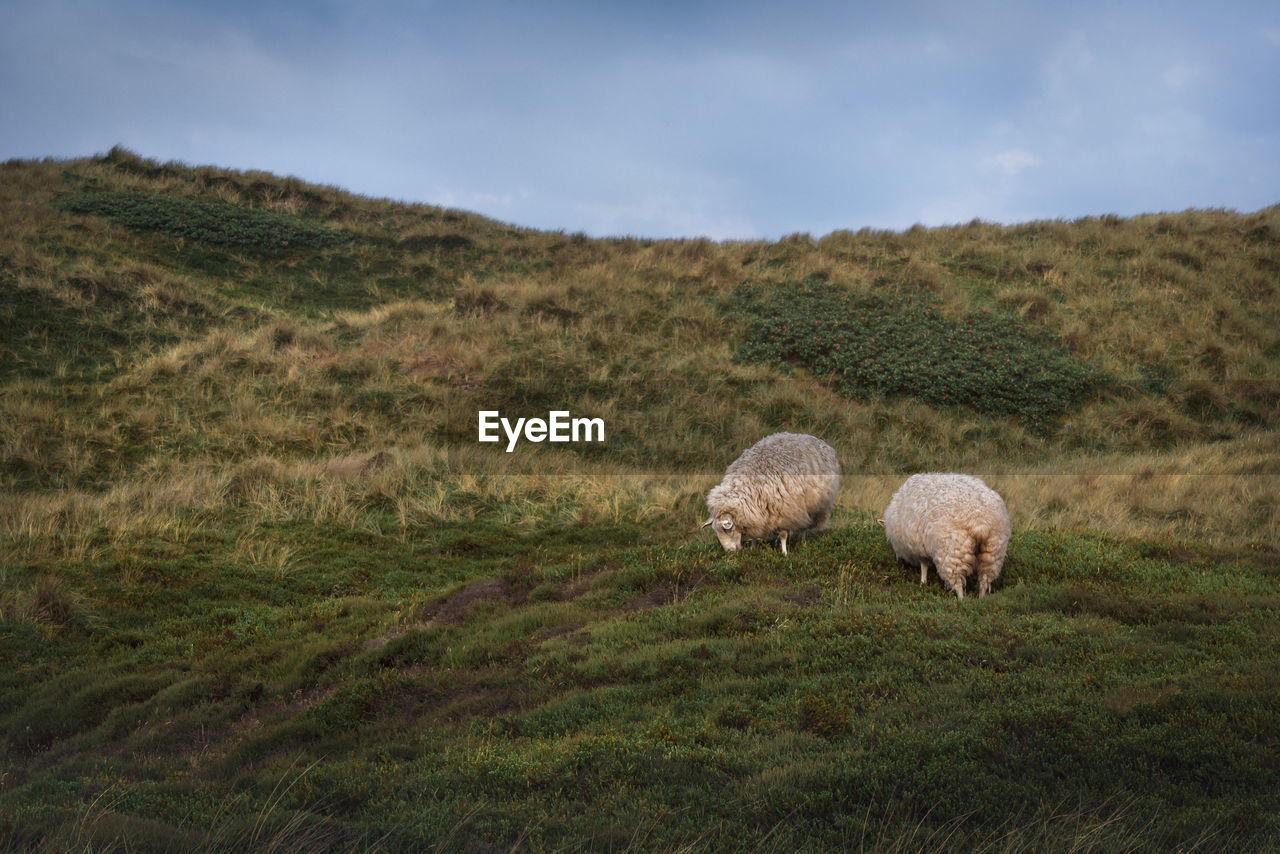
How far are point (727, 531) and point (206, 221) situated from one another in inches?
1124

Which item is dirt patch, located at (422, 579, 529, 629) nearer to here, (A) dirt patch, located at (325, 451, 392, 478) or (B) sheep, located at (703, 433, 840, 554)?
(B) sheep, located at (703, 433, 840, 554)

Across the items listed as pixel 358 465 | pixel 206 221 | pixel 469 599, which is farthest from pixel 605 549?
pixel 206 221

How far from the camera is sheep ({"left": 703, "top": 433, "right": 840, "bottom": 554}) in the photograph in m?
11.2

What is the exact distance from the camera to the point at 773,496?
37.3 ft

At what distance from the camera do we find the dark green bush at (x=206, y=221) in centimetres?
2962

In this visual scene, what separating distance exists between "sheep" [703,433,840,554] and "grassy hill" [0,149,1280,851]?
51cm

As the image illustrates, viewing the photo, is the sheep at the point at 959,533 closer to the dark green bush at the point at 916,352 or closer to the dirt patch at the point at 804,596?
the dirt patch at the point at 804,596

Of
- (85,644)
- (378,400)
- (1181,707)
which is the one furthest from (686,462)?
(1181,707)

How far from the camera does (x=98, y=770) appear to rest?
20.8 feet

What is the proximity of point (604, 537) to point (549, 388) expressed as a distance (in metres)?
9.09

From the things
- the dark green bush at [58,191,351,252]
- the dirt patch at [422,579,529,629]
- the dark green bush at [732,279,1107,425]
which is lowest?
the dirt patch at [422,579,529,629]

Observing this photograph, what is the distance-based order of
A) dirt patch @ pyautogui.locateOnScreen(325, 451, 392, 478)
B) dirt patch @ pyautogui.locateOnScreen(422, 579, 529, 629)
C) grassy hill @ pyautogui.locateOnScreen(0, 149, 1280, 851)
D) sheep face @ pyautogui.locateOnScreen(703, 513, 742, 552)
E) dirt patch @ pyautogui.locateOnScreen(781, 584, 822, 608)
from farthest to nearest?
dirt patch @ pyautogui.locateOnScreen(325, 451, 392, 478)
sheep face @ pyautogui.locateOnScreen(703, 513, 742, 552)
dirt patch @ pyautogui.locateOnScreen(422, 579, 529, 629)
dirt patch @ pyautogui.locateOnScreen(781, 584, 822, 608)
grassy hill @ pyautogui.locateOnScreen(0, 149, 1280, 851)

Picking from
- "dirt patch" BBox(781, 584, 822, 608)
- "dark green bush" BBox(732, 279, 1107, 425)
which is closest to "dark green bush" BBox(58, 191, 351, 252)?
"dark green bush" BBox(732, 279, 1107, 425)

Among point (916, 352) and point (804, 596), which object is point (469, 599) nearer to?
point (804, 596)
